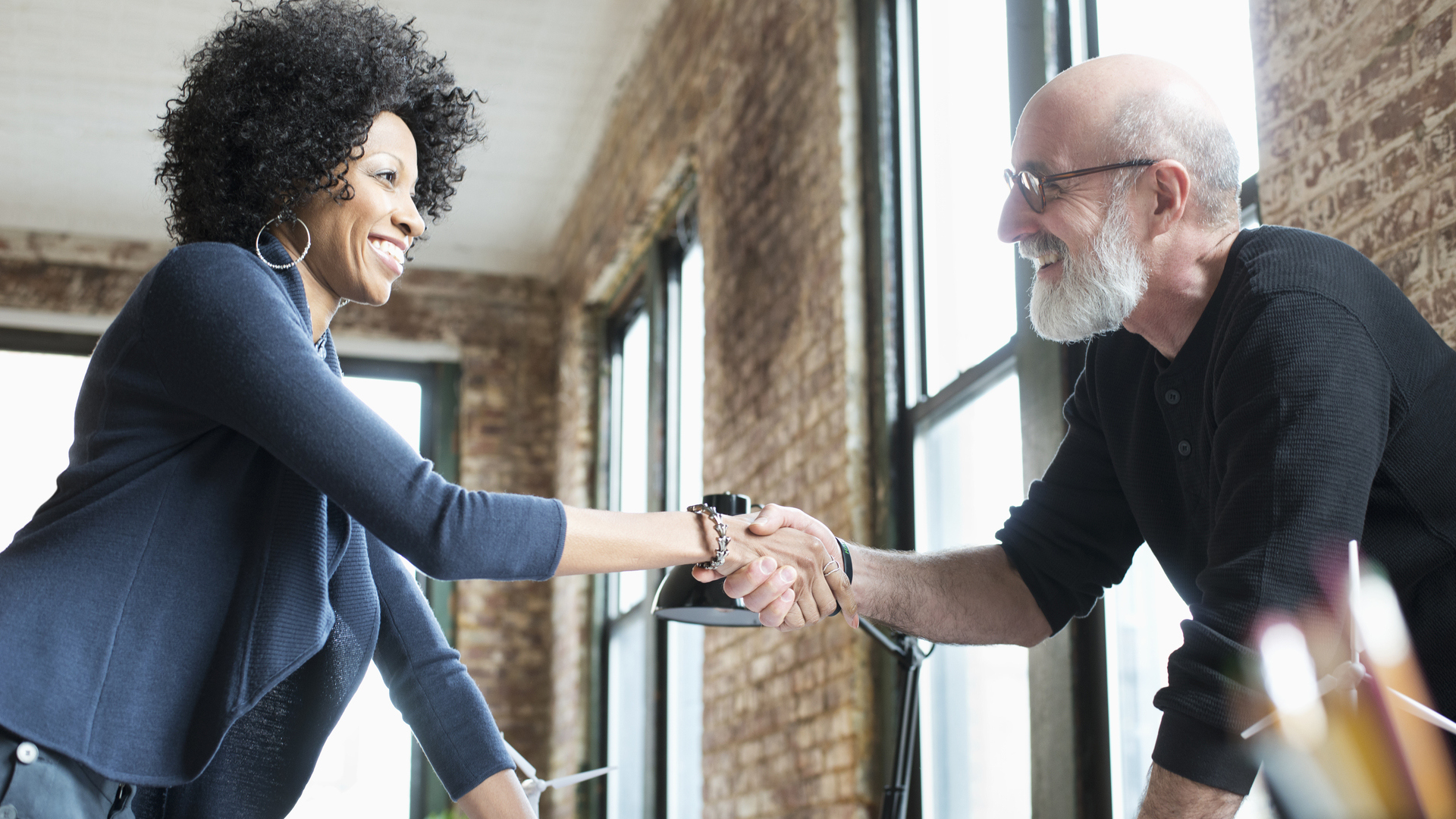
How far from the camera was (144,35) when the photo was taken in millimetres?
6172

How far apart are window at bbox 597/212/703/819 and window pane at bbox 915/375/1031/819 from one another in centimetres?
193

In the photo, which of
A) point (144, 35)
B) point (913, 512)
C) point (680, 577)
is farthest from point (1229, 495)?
point (144, 35)

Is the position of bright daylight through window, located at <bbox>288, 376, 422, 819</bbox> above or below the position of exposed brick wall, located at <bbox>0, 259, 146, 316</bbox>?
below

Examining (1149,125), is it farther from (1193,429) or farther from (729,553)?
(729,553)

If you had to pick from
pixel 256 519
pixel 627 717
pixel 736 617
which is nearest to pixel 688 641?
pixel 627 717

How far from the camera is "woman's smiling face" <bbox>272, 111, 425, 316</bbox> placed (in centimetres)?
185

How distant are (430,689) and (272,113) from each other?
851 mm

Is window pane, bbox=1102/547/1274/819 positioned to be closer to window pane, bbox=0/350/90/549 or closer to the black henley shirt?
the black henley shirt

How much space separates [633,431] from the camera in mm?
7070

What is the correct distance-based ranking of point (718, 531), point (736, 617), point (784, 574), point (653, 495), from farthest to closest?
1. point (653, 495)
2. point (736, 617)
3. point (784, 574)
4. point (718, 531)

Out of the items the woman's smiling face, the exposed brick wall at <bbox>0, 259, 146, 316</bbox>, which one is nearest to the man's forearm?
the woman's smiling face

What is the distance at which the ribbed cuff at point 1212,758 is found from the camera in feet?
4.37

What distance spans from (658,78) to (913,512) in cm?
313

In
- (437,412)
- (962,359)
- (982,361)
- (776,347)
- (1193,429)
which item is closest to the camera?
(1193,429)
